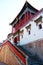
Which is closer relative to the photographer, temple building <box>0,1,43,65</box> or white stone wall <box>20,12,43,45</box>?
temple building <box>0,1,43,65</box>

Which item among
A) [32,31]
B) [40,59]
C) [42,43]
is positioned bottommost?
[40,59]

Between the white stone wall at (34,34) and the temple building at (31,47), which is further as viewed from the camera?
the white stone wall at (34,34)

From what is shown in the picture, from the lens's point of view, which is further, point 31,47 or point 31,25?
point 31,25

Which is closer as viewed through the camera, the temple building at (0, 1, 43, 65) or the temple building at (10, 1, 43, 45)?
the temple building at (0, 1, 43, 65)

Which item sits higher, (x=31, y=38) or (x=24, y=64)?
(x=31, y=38)

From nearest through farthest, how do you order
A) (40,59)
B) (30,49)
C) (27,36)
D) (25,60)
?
(25,60) → (40,59) → (30,49) → (27,36)

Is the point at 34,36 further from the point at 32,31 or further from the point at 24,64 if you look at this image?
the point at 24,64

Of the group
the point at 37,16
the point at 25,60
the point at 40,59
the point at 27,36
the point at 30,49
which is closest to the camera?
the point at 25,60

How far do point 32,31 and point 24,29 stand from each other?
2.58 meters

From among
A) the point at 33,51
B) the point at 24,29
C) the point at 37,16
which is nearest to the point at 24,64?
the point at 33,51

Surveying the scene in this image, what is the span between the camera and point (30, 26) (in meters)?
15.6

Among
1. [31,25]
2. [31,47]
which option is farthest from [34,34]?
[31,47]

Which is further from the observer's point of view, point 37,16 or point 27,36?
point 27,36

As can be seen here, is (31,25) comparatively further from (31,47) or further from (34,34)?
(31,47)
